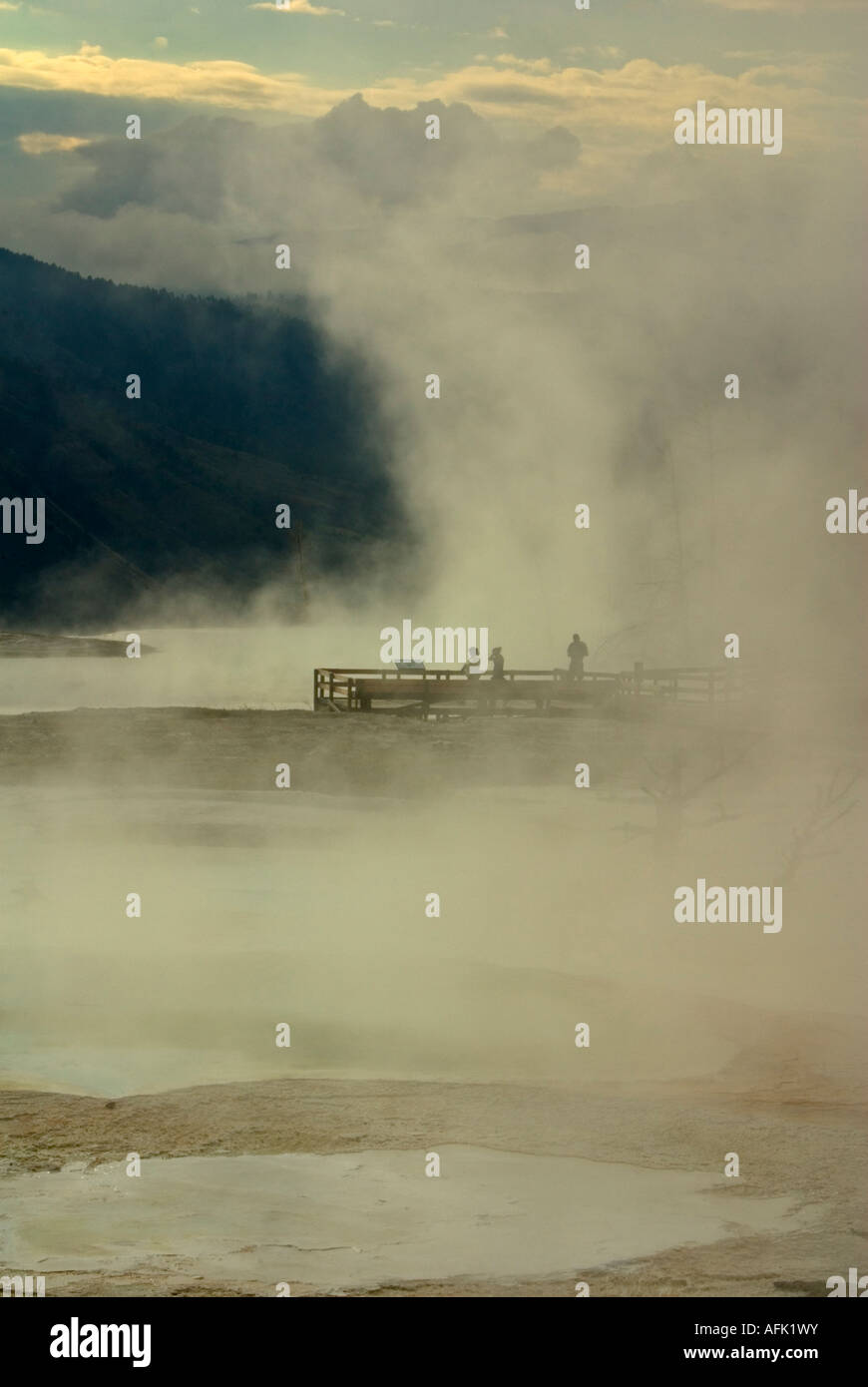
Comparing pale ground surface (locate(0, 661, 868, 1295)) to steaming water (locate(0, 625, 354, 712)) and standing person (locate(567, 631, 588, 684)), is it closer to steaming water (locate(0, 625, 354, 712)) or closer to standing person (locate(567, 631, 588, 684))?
standing person (locate(567, 631, 588, 684))

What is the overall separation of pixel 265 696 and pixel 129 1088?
118 feet

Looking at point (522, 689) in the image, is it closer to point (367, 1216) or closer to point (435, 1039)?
point (435, 1039)

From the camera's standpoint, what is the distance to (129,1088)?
11.9m

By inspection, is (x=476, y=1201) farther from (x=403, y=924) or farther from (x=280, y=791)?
(x=280, y=791)

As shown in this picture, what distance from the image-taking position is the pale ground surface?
9148mm

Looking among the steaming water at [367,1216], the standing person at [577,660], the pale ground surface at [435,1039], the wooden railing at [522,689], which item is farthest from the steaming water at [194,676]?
the steaming water at [367,1216]

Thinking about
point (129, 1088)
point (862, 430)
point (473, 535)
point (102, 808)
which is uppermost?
point (473, 535)

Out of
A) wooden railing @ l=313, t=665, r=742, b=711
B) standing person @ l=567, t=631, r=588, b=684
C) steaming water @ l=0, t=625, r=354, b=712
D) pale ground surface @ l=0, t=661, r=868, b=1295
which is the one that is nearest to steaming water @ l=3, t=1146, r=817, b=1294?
pale ground surface @ l=0, t=661, r=868, b=1295

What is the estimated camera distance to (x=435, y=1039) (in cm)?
1327

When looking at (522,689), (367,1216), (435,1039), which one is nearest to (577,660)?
(522,689)

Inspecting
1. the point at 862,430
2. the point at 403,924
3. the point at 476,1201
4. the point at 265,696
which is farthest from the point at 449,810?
the point at 862,430

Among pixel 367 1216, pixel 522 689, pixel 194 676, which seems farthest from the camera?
pixel 194 676
